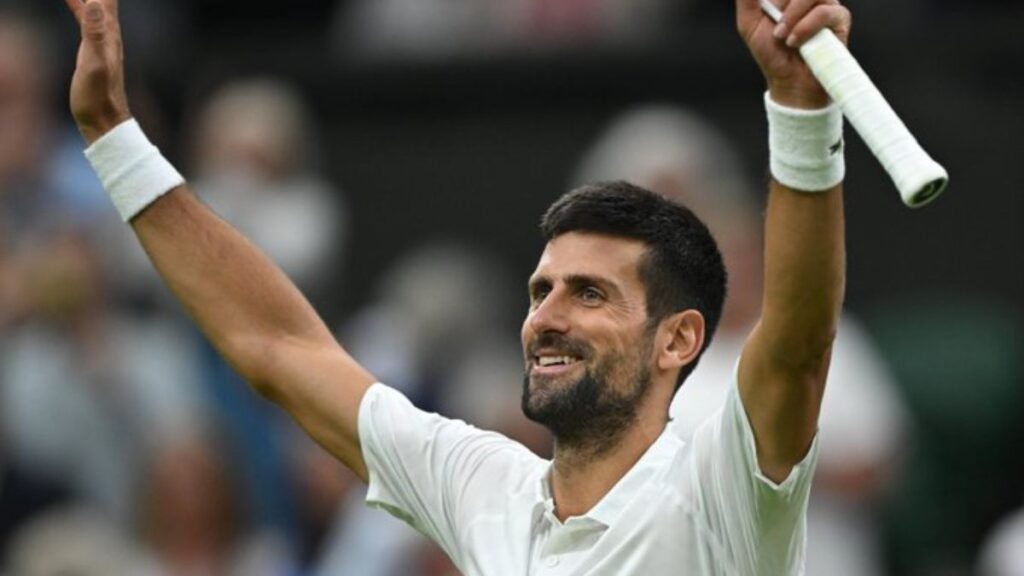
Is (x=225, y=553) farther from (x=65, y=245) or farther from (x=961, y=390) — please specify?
(x=961, y=390)

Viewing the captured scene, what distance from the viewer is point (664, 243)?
6141 mm

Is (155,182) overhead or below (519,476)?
overhead

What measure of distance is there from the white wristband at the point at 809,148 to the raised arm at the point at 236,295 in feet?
5.04

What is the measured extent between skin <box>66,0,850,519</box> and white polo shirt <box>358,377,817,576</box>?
6cm

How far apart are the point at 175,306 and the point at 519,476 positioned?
5399 millimetres

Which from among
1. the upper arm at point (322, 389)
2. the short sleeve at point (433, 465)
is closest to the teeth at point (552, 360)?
the short sleeve at point (433, 465)

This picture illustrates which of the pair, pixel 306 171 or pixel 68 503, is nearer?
pixel 68 503

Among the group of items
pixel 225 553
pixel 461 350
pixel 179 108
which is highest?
pixel 179 108

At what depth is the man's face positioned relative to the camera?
6070mm

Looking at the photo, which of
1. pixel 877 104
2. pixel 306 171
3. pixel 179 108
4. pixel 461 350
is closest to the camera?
pixel 877 104

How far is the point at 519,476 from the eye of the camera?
21.0ft

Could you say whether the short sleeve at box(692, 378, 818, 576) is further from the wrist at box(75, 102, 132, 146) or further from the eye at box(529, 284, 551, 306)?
the wrist at box(75, 102, 132, 146)

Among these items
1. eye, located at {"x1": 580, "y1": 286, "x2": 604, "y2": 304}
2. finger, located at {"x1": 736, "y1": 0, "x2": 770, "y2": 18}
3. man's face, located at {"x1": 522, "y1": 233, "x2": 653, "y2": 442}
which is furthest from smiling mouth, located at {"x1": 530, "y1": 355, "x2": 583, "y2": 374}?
finger, located at {"x1": 736, "y1": 0, "x2": 770, "y2": 18}

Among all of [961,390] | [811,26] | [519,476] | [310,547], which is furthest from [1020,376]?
[811,26]
